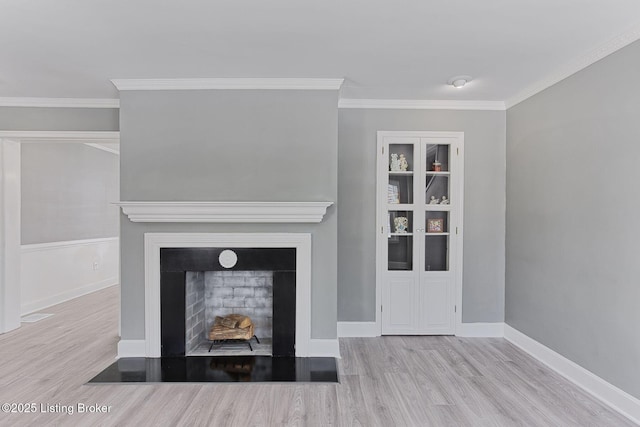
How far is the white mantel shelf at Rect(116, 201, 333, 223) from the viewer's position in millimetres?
3129

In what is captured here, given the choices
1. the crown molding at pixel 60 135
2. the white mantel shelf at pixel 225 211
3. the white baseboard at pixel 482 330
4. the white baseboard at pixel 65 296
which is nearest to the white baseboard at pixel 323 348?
the white mantel shelf at pixel 225 211

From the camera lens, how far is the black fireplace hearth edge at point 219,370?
2.87m

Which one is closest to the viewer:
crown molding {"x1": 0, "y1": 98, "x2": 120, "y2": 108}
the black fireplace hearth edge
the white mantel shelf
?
the black fireplace hearth edge

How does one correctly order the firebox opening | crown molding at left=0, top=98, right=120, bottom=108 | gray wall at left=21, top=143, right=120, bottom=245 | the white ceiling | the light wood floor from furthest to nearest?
gray wall at left=21, top=143, right=120, bottom=245 < crown molding at left=0, top=98, right=120, bottom=108 < the firebox opening < the light wood floor < the white ceiling

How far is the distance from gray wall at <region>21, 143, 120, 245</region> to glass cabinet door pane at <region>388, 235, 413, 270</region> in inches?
180

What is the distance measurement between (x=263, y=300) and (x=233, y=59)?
2.18 metres

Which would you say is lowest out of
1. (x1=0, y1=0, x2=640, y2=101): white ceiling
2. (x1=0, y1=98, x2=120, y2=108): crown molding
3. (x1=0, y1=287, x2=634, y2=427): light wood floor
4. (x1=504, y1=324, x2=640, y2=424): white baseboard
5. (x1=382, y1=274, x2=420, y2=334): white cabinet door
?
(x1=0, y1=287, x2=634, y2=427): light wood floor

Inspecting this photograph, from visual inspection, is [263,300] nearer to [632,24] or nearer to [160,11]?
[160,11]

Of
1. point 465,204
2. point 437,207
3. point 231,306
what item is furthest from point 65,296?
point 465,204

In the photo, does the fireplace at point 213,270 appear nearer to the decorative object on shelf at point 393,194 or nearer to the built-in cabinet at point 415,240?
the built-in cabinet at point 415,240

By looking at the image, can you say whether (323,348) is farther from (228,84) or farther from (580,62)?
(580,62)

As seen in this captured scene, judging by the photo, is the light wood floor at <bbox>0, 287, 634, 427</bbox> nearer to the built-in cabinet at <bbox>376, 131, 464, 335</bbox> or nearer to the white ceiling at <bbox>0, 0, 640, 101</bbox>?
the built-in cabinet at <bbox>376, 131, 464, 335</bbox>

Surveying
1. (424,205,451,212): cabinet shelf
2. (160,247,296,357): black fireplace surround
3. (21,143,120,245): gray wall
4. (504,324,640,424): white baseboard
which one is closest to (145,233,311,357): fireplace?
(160,247,296,357): black fireplace surround

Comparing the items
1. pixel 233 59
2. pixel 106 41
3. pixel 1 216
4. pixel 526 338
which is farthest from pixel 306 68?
pixel 1 216
